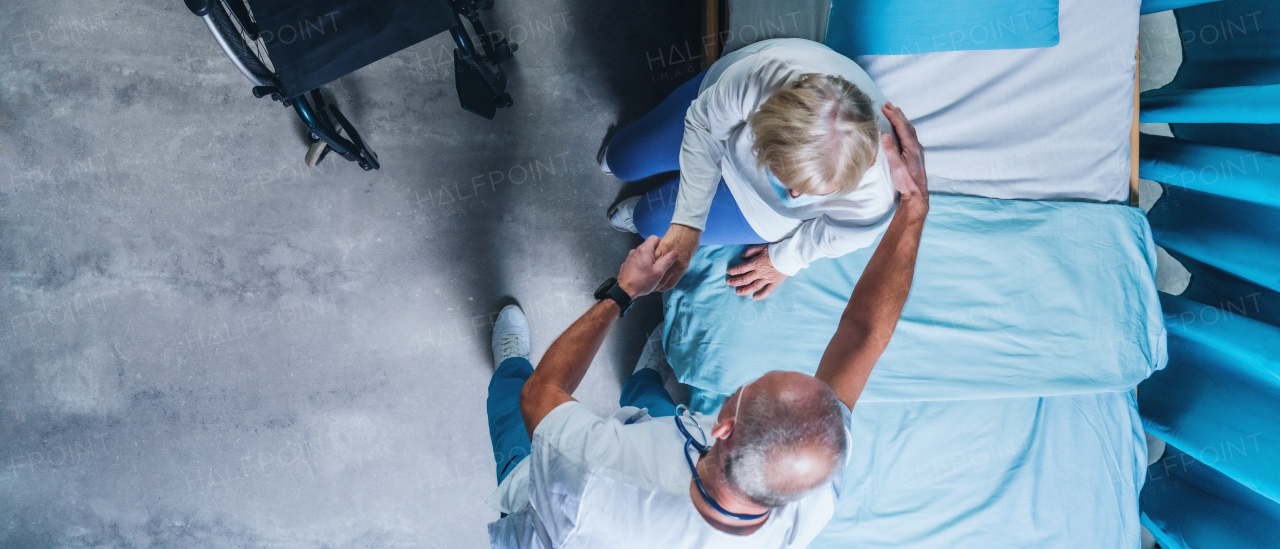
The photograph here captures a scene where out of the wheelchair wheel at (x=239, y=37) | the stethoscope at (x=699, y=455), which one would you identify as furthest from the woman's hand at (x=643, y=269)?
the wheelchair wheel at (x=239, y=37)

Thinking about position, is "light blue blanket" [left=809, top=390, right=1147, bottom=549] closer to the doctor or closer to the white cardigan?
the doctor

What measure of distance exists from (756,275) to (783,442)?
2.73ft

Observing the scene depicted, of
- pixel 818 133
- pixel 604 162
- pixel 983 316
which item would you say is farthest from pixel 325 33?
pixel 983 316

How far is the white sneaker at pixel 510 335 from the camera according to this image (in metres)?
2.17

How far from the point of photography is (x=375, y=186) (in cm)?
228

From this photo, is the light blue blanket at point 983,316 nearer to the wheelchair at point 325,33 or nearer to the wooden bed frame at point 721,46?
the wooden bed frame at point 721,46

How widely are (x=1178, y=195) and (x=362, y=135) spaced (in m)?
3.33

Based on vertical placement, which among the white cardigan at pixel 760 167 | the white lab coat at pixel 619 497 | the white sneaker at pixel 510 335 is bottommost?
the white sneaker at pixel 510 335

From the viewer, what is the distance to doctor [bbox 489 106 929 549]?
3.56 feet

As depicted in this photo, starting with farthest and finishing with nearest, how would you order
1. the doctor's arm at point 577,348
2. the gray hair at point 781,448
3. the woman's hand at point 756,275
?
the woman's hand at point 756,275 < the doctor's arm at point 577,348 < the gray hair at point 781,448

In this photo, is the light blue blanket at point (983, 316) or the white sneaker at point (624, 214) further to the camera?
the white sneaker at point (624, 214)

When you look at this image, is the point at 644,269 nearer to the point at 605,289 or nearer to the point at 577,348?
the point at 605,289

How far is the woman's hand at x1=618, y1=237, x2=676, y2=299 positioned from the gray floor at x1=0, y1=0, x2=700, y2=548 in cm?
89

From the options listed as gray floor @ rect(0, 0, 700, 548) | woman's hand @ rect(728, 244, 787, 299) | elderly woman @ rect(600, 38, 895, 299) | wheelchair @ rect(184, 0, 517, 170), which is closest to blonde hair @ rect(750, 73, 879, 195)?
elderly woman @ rect(600, 38, 895, 299)
